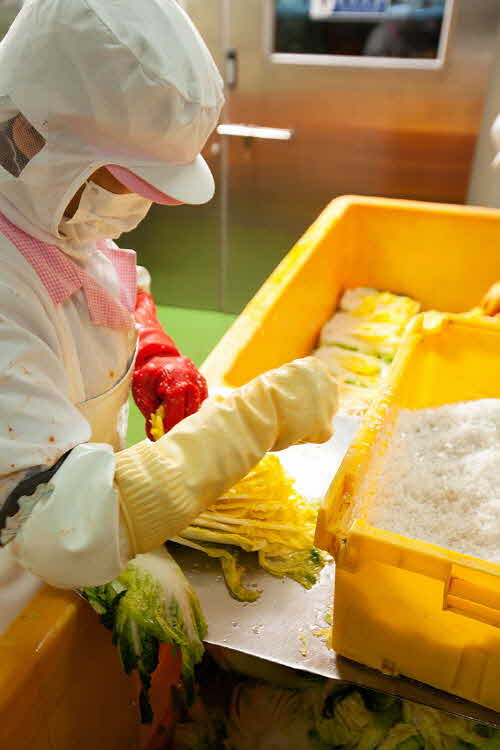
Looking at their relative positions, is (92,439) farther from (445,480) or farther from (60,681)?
(445,480)

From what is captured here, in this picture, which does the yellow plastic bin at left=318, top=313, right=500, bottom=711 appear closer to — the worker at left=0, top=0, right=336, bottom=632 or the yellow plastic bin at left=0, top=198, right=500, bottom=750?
the worker at left=0, top=0, right=336, bottom=632

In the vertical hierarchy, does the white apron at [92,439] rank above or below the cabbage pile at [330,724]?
above

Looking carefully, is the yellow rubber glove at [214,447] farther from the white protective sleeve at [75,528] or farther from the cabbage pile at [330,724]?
the cabbage pile at [330,724]

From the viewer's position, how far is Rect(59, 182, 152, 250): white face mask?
1.04 meters

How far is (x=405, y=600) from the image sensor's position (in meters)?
0.96

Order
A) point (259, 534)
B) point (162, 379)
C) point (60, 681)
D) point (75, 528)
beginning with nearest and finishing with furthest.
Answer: point (75, 528) < point (60, 681) < point (259, 534) < point (162, 379)

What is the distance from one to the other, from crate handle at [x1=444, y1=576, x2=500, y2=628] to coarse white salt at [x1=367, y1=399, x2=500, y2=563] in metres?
0.14

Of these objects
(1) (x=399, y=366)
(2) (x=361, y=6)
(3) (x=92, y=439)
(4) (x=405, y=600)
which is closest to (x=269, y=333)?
(1) (x=399, y=366)

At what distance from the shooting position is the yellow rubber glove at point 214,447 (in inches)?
35.2

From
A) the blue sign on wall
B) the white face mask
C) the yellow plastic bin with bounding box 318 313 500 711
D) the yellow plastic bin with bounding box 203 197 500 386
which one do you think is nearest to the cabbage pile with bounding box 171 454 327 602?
the yellow plastic bin with bounding box 318 313 500 711

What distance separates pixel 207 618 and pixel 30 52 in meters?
0.89

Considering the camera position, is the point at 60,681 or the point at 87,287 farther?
the point at 87,287

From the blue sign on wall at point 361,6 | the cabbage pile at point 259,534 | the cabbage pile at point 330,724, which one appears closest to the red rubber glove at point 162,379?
the cabbage pile at point 259,534

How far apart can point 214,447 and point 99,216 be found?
1.43ft
